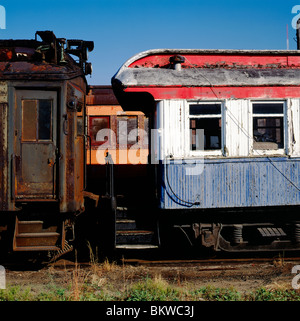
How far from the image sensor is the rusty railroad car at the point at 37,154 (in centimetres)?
657

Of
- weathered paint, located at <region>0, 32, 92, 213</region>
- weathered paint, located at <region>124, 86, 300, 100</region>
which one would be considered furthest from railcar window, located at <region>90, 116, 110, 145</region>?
weathered paint, located at <region>124, 86, 300, 100</region>

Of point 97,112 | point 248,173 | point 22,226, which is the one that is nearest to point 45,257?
point 22,226

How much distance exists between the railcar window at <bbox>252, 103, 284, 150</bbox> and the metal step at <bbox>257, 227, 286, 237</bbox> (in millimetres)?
1641

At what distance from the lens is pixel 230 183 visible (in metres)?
6.93

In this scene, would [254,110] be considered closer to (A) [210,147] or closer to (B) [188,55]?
(A) [210,147]

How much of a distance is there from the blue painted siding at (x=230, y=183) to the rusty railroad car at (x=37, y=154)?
193cm

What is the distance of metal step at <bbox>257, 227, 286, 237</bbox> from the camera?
7133mm

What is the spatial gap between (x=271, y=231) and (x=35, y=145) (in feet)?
16.2

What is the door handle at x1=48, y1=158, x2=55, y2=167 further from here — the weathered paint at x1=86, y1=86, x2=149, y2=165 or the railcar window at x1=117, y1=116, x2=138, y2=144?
the railcar window at x1=117, y1=116, x2=138, y2=144

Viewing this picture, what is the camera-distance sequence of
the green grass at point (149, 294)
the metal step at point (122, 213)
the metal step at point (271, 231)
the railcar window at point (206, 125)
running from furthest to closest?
1. the metal step at point (122, 213)
2. the metal step at point (271, 231)
3. the railcar window at point (206, 125)
4. the green grass at point (149, 294)

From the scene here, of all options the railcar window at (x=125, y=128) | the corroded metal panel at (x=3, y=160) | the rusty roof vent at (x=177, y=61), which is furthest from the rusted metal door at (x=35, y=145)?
the railcar window at (x=125, y=128)

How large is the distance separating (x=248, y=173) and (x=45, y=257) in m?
4.45

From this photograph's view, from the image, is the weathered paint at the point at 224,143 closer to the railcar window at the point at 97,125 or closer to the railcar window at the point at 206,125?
the railcar window at the point at 206,125

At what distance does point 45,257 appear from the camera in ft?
24.2
